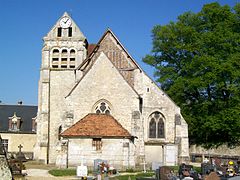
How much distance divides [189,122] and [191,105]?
2.24 metres

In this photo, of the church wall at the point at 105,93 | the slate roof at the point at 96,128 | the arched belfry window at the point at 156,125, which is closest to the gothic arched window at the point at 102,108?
the church wall at the point at 105,93

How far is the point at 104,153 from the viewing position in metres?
26.7

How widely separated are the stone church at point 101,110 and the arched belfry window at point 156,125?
0.28 ft

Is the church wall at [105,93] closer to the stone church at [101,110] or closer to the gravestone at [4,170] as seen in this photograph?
the stone church at [101,110]

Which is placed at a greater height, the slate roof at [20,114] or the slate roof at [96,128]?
the slate roof at [20,114]

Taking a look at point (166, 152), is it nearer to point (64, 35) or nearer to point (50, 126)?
point (50, 126)

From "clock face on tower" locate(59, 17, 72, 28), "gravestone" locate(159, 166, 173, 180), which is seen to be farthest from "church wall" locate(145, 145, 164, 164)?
"clock face on tower" locate(59, 17, 72, 28)

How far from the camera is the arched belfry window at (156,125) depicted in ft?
102

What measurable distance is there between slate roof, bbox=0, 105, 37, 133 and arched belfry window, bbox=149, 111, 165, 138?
22071 millimetres

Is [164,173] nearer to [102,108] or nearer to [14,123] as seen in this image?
[102,108]

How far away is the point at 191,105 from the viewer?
37.3 meters

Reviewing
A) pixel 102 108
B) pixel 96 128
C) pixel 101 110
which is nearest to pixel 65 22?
pixel 102 108

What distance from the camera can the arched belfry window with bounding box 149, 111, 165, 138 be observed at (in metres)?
31.2

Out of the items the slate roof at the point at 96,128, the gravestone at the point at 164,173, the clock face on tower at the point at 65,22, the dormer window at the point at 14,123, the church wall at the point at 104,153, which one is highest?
the clock face on tower at the point at 65,22
